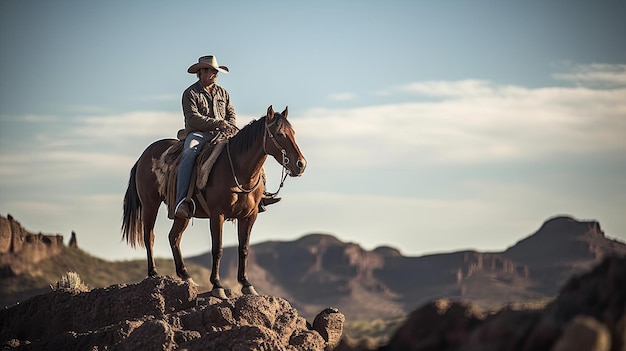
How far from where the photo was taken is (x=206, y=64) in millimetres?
15703

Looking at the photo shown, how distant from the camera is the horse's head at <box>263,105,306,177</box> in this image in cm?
1369

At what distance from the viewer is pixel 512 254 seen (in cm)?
13212

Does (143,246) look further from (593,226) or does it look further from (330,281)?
(330,281)

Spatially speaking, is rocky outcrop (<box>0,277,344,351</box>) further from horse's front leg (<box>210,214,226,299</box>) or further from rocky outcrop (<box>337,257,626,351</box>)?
rocky outcrop (<box>337,257,626,351</box>)

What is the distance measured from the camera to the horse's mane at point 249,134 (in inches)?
557

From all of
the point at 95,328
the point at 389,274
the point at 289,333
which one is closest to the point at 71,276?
the point at 95,328

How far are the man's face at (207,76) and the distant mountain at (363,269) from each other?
6180 cm

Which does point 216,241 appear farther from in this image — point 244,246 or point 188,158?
point 188,158

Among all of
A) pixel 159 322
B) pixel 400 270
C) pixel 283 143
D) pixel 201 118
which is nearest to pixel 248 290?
pixel 283 143

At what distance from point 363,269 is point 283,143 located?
427ft

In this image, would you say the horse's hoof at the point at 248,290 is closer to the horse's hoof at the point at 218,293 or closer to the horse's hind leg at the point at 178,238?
the horse's hoof at the point at 218,293

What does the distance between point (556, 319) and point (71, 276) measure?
1094 cm

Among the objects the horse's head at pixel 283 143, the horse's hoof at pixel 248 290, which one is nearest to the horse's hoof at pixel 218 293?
the horse's hoof at pixel 248 290

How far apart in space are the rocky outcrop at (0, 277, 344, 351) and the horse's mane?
187 centimetres
